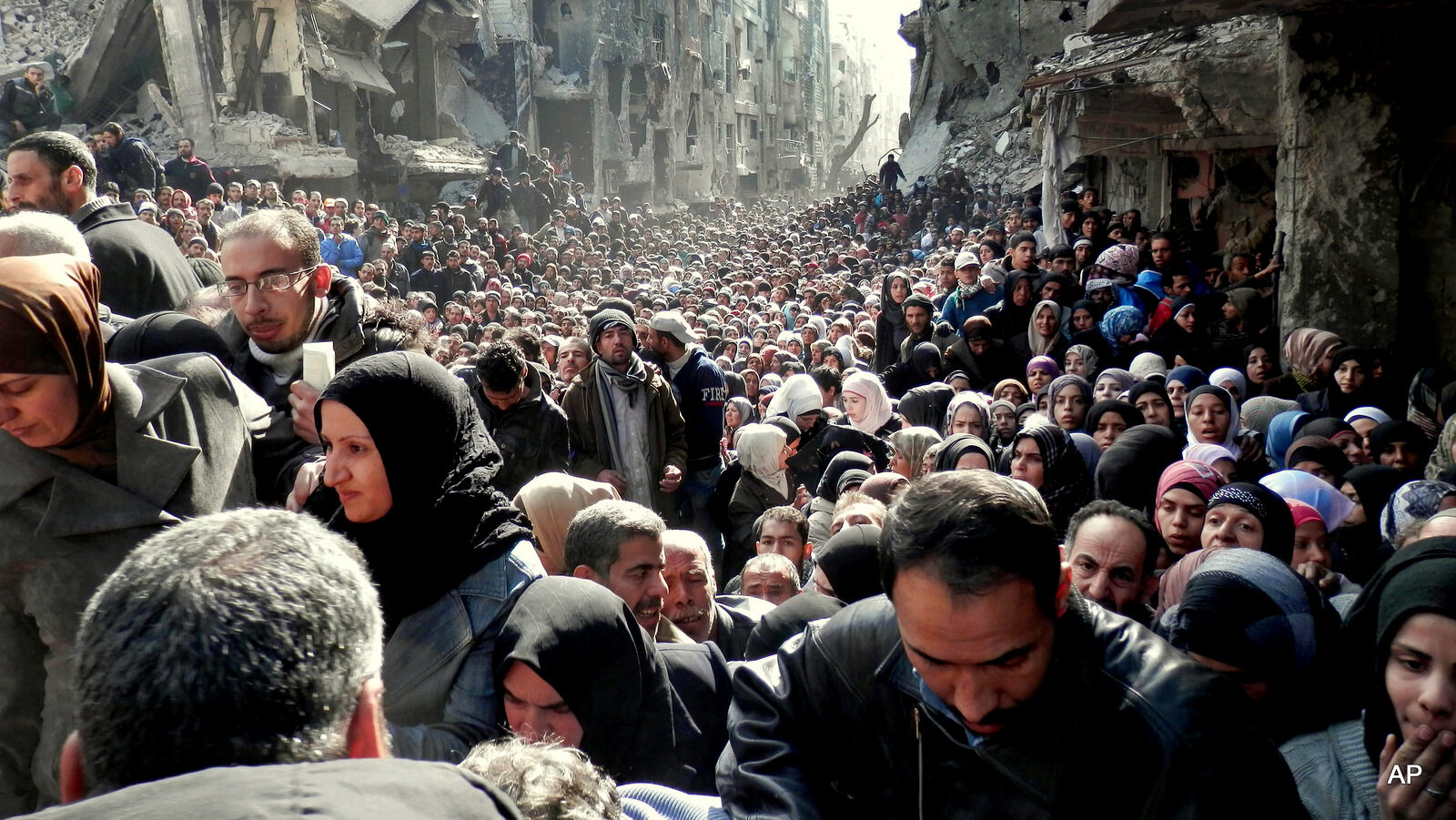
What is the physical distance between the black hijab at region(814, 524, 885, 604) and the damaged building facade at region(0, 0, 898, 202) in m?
19.1

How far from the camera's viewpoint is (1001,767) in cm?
174

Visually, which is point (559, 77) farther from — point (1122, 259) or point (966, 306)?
point (1122, 259)

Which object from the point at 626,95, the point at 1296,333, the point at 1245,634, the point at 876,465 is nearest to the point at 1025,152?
the point at 626,95

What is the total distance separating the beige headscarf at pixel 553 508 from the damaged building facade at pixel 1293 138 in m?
4.57

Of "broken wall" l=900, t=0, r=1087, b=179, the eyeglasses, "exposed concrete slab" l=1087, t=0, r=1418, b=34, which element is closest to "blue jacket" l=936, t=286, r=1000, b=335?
"exposed concrete slab" l=1087, t=0, r=1418, b=34

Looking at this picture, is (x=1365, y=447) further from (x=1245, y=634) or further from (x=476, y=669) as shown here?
(x=476, y=669)

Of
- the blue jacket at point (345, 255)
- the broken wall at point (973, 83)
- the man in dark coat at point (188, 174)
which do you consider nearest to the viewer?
the blue jacket at point (345, 255)

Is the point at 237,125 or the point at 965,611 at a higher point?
the point at 237,125

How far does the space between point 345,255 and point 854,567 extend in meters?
12.8

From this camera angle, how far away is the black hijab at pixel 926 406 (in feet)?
24.3

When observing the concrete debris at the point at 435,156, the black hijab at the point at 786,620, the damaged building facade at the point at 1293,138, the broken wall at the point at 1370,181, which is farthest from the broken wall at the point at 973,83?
the black hijab at the point at 786,620

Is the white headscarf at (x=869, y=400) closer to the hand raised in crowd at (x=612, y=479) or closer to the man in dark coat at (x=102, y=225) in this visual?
the hand raised in crowd at (x=612, y=479)

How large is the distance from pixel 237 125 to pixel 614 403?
1670 centimetres

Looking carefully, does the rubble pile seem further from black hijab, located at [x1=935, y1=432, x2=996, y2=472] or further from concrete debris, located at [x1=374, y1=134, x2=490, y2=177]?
black hijab, located at [x1=935, y1=432, x2=996, y2=472]
